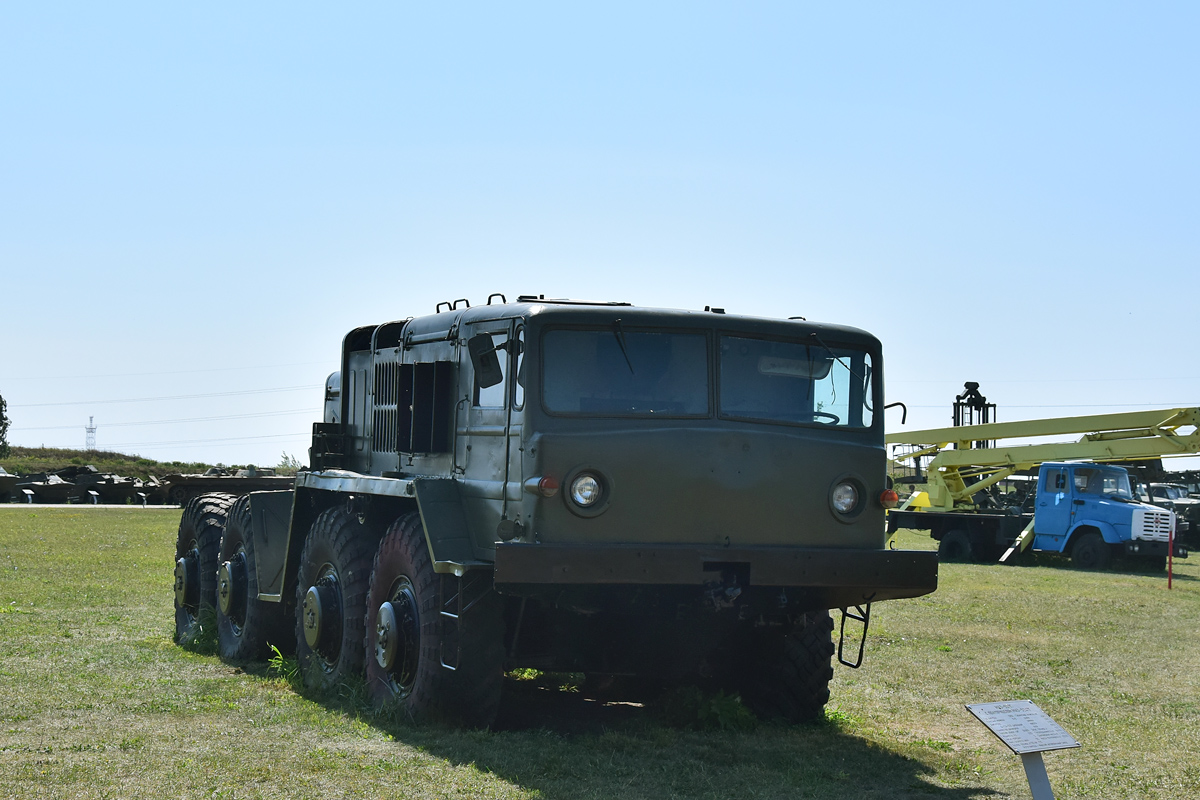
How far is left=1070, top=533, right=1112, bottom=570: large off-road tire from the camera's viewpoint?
1006 inches

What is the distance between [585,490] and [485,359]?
3.36 feet

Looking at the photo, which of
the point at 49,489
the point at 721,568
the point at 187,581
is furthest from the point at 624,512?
the point at 49,489

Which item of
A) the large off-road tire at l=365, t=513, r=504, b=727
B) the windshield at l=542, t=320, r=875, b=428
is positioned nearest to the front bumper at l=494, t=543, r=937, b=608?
the large off-road tire at l=365, t=513, r=504, b=727

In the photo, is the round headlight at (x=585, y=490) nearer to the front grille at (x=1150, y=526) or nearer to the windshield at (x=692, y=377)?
the windshield at (x=692, y=377)

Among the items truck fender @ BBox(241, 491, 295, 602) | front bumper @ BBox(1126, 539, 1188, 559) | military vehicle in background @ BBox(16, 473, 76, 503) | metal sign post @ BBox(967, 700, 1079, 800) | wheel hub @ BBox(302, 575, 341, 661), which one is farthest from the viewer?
military vehicle in background @ BBox(16, 473, 76, 503)

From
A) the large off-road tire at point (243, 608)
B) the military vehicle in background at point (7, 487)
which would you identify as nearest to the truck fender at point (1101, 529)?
the large off-road tire at point (243, 608)

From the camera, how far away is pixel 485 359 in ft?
25.1

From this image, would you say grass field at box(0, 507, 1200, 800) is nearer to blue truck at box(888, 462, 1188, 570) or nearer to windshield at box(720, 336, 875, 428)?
windshield at box(720, 336, 875, 428)

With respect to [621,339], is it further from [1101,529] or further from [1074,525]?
[1074,525]

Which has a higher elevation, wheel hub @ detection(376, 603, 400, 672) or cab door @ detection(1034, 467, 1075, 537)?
cab door @ detection(1034, 467, 1075, 537)

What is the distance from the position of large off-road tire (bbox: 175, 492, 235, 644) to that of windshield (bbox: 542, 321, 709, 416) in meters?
5.74

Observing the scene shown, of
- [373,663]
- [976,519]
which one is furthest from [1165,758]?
[976,519]

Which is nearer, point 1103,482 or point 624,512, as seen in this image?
point 624,512

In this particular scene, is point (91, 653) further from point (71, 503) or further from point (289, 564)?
point (71, 503)
